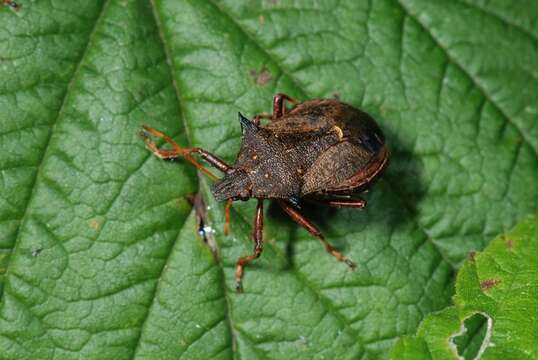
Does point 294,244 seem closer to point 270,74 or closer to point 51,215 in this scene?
point 270,74

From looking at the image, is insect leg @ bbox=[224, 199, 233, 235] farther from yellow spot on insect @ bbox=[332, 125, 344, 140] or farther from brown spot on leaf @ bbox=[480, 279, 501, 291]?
brown spot on leaf @ bbox=[480, 279, 501, 291]

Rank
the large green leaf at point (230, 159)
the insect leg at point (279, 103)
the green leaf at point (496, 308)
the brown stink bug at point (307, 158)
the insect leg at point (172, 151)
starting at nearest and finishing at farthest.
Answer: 1. the green leaf at point (496, 308)
2. the large green leaf at point (230, 159)
3. the insect leg at point (172, 151)
4. the brown stink bug at point (307, 158)
5. the insect leg at point (279, 103)

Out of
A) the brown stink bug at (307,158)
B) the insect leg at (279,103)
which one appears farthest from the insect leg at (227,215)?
the insect leg at (279,103)

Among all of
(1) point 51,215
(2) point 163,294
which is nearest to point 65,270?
(1) point 51,215

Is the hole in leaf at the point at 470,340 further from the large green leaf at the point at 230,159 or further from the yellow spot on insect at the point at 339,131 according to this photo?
the yellow spot on insect at the point at 339,131

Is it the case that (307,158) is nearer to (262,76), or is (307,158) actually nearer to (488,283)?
(262,76)

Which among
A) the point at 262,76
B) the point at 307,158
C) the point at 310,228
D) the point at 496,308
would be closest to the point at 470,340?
the point at 496,308

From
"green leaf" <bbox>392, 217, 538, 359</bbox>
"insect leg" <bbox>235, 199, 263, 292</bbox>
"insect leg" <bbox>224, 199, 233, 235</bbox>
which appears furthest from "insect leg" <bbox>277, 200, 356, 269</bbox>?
"green leaf" <bbox>392, 217, 538, 359</bbox>

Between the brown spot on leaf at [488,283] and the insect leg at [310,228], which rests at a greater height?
the brown spot on leaf at [488,283]
